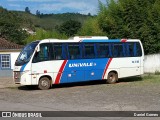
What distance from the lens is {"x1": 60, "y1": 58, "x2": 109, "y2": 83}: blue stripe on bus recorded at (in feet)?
78.7

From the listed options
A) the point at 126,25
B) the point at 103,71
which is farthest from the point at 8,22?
the point at 103,71

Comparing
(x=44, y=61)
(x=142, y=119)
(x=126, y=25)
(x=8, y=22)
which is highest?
(x=8, y=22)

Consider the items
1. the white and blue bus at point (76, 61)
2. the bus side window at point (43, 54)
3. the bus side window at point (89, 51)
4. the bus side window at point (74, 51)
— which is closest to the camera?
the bus side window at point (43, 54)

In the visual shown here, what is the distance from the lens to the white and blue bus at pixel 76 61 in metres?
22.9

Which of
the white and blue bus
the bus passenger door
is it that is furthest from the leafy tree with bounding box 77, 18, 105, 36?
the white and blue bus

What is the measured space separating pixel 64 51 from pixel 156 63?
41.7ft

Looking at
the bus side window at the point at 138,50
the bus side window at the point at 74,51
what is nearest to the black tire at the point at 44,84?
the bus side window at the point at 74,51

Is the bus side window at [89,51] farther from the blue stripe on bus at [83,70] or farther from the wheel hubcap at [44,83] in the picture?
the wheel hubcap at [44,83]

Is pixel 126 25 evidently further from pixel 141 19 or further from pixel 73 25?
pixel 73 25

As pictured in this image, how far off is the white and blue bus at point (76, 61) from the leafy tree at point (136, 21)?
26.7 ft

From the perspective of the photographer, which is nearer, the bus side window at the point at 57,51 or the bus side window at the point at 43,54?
the bus side window at the point at 43,54

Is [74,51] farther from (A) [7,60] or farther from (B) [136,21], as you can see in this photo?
(A) [7,60]

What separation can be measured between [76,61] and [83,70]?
75 centimetres

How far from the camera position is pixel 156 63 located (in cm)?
3456
